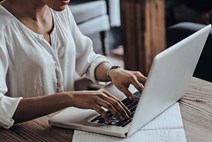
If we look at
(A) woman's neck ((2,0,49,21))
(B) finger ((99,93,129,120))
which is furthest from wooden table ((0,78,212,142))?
(A) woman's neck ((2,0,49,21))

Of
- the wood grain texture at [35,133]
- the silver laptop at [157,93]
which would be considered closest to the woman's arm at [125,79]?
the silver laptop at [157,93]

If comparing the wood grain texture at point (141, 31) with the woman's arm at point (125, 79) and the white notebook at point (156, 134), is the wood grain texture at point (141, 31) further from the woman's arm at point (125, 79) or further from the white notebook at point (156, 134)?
the white notebook at point (156, 134)

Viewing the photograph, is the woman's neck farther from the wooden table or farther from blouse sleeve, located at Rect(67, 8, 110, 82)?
the wooden table

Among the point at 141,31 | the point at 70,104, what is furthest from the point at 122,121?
the point at 141,31

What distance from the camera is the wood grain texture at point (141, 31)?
10.2 ft

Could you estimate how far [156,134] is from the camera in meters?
1.13

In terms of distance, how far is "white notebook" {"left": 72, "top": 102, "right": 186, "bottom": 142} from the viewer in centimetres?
111

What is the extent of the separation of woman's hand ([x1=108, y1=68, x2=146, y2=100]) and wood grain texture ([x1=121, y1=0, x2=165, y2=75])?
1.77 meters

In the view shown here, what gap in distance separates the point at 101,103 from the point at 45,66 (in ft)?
1.06

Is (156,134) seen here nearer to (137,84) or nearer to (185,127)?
(185,127)

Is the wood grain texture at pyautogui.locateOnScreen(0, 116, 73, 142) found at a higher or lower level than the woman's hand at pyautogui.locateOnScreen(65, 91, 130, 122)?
lower

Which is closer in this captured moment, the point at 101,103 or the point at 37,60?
the point at 101,103

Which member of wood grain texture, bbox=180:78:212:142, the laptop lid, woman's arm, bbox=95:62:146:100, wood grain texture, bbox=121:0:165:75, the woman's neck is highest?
the woman's neck

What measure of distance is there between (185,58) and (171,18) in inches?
117
